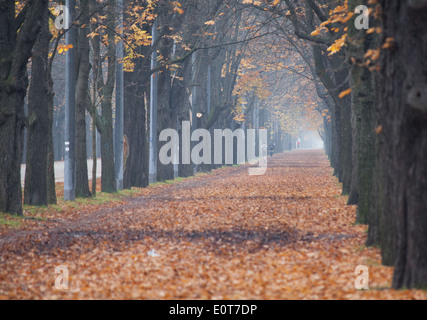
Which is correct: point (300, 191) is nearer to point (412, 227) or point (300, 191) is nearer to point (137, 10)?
point (137, 10)

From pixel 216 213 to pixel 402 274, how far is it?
894 centimetres

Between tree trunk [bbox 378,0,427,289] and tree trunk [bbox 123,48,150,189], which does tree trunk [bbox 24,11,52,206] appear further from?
tree trunk [bbox 378,0,427,289]

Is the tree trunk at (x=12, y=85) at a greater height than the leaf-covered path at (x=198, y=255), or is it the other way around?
the tree trunk at (x=12, y=85)

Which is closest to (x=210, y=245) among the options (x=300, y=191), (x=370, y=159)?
(x=370, y=159)

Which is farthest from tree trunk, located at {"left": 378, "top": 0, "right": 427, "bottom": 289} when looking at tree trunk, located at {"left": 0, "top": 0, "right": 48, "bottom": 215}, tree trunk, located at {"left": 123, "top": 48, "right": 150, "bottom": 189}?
tree trunk, located at {"left": 123, "top": 48, "right": 150, "bottom": 189}

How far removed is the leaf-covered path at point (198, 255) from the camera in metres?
8.14

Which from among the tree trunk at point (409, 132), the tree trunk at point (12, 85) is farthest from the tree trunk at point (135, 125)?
the tree trunk at point (409, 132)

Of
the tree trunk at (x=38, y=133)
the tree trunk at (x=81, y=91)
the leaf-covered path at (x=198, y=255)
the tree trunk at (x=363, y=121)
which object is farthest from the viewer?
the tree trunk at (x=81, y=91)

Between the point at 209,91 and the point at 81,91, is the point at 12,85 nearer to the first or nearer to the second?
the point at 81,91

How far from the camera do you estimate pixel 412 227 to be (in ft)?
25.2

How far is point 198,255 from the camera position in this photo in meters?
10.5

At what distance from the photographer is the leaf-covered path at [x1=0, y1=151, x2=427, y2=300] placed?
8141 millimetres

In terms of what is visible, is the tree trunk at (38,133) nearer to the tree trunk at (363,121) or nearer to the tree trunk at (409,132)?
the tree trunk at (363,121)

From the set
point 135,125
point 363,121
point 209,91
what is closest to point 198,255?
point 363,121
